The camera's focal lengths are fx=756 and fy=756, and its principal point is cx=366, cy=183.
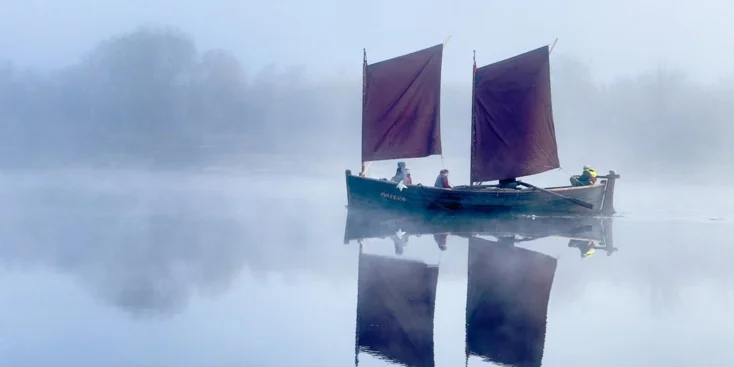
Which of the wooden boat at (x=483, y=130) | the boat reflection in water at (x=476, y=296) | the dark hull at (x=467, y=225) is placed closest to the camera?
the boat reflection in water at (x=476, y=296)

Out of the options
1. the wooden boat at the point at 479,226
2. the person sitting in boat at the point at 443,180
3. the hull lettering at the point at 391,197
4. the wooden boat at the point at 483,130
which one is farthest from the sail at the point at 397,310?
the wooden boat at the point at 483,130

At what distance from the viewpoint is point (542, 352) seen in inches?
383

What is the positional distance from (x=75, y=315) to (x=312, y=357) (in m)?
4.41

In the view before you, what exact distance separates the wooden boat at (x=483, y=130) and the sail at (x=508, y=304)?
12.1 metres

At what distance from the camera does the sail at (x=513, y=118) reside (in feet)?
101

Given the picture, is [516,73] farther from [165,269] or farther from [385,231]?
[165,269]

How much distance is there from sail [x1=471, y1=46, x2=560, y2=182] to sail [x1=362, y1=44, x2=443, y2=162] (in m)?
1.78

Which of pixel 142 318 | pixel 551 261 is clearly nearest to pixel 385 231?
pixel 551 261

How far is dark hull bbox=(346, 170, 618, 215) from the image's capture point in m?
29.8

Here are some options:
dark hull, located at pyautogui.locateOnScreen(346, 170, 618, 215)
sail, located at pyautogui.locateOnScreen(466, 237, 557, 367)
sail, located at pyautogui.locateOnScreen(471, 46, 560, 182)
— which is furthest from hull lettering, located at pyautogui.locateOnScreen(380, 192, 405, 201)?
sail, located at pyautogui.locateOnScreen(466, 237, 557, 367)

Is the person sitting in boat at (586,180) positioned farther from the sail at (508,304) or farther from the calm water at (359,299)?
the sail at (508,304)

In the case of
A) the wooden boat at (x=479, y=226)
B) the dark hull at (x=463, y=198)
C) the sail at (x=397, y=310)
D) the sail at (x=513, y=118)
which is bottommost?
the sail at (x=397, y=310)

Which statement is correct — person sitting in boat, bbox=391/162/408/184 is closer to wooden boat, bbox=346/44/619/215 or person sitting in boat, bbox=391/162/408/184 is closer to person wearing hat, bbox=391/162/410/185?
person wearing hat, bbox=391/162/410/185

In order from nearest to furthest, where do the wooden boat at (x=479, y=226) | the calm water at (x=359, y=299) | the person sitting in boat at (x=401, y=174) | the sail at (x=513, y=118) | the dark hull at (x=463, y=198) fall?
the calm water at (x=359, y=299), the wooden boat at (x=479, y=226), the dark hull at (x=463, y=198), the person sitting in boat at (x=401, y=174), the sail at (x=513, y=118)
